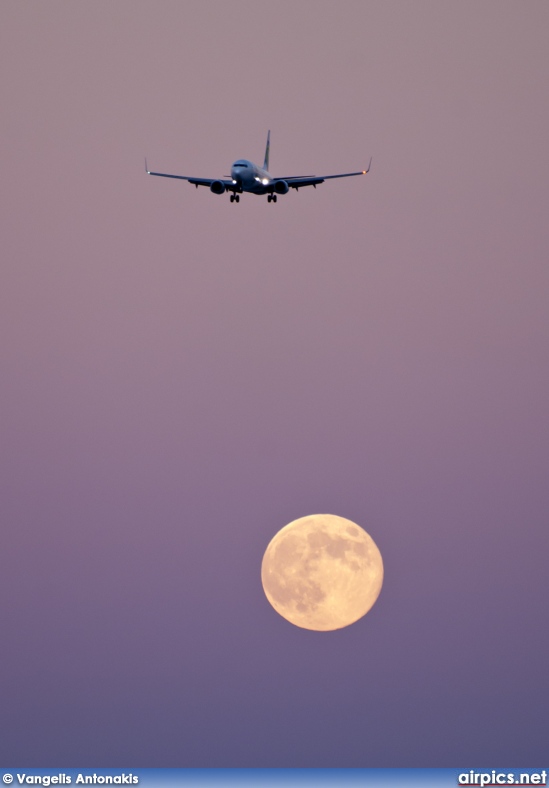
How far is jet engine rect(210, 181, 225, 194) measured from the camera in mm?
97625

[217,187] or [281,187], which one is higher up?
[281,187]

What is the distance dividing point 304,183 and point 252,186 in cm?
506

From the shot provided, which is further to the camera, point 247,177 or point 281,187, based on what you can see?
point 281,187

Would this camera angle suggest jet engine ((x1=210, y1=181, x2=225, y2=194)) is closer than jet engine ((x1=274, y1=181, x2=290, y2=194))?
Yes

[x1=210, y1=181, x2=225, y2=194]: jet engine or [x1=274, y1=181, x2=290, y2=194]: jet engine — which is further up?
[x1=274, y1=181, x2=290, y2=194]: jet engine

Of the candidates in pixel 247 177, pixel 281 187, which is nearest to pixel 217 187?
pixel 247 177

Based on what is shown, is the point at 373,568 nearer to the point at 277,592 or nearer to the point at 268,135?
the point at 277,592

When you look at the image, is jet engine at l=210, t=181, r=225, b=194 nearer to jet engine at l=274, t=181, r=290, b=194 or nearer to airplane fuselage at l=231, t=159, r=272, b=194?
airplane fuselage at l=231, t=159, r=272, b=194

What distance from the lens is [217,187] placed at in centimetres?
9788

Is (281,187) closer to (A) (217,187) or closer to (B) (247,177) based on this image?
(B) (247,177)

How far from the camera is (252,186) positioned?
3883 inches

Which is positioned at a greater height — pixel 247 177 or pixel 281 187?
pixel 281 187

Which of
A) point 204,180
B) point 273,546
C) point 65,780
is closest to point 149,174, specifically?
point 204,180

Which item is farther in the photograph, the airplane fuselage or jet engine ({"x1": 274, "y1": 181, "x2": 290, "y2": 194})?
jet engine ({"x1": 274, "y1": 181, "x2": 290, "y2": 194})
